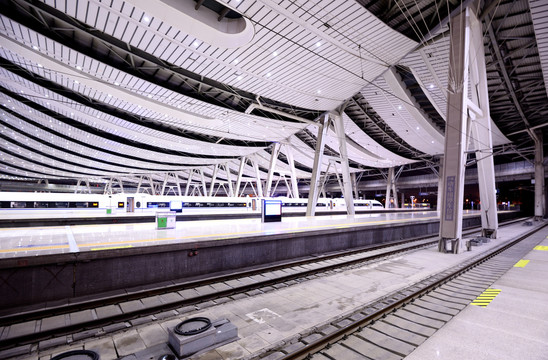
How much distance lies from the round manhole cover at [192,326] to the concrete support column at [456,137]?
9.66 metres

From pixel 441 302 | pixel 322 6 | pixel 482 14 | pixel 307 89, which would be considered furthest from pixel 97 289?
pixel 482 14

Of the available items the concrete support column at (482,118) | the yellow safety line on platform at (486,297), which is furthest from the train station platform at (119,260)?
the concrete support column at (482,118)

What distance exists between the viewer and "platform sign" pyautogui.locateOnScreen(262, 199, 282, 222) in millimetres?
12800

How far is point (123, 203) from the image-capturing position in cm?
1733

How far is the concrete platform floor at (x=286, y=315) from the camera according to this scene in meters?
3.45

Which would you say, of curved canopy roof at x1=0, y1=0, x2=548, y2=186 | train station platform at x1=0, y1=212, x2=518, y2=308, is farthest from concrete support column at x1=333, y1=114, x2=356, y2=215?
train station platform at x1=0, y1=212, x2=518, y2=308

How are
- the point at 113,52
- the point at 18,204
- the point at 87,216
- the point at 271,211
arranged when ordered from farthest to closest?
the point at 18,204
the point at 87,216
the point at 271,211
the point at 113,52

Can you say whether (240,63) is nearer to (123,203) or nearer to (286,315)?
(286,315)

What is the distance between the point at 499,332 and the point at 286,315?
3081 mm

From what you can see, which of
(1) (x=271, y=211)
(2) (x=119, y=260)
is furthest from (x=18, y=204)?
(1) (x=271, y=211)

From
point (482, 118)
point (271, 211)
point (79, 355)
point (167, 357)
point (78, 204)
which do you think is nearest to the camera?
point (79, 355)

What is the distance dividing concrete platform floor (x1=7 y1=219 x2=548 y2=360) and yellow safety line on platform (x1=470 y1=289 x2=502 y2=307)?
0.83ft

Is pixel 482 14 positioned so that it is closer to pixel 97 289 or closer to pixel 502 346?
pixel 502 346

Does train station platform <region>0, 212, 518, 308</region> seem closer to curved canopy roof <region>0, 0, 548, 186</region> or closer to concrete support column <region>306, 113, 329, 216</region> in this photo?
curved canopy roof <region>0, 0, 548, 186</region>
